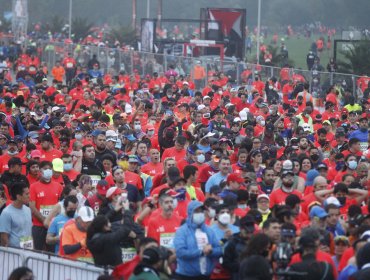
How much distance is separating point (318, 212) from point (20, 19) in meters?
52.0

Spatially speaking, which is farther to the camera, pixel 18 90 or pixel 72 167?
pixel 18 90

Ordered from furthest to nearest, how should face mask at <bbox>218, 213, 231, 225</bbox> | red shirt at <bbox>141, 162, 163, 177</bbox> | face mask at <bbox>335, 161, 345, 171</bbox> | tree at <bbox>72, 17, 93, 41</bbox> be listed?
tree at <bbox>72, 17, 93, 41</bbox> → face mask at <bbox>335, 161, 345, 171</bbox> → red shirt at <bbox>141, 162, 163, 177</bbox> → face mask at <bbox>218, 213, 231, 225</bbox>

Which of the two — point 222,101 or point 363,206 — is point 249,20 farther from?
point 363,206

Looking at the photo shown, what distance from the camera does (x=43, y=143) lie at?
809 inches

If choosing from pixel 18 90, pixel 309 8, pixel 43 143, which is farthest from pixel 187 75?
pixel 309 8

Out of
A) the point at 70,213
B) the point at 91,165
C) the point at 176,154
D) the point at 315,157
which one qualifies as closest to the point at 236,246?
the point at 70,213

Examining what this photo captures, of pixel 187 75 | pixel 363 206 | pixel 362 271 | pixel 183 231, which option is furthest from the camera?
pixel 187 75

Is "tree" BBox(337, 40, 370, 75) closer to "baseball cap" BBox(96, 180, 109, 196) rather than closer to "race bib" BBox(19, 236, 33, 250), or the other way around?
"baseball cap" BBox(96, 180, 109, 196)

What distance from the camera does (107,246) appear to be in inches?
527

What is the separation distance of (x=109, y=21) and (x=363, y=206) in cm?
9611

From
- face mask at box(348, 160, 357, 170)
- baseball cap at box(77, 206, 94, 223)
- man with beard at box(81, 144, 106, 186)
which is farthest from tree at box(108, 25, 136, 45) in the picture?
baseball cap at box(77, 206, 94, 223)

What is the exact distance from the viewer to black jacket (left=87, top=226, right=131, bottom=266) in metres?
13.3

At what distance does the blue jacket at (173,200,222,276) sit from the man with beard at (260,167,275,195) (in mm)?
4256

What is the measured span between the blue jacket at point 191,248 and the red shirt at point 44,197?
3900 mm
